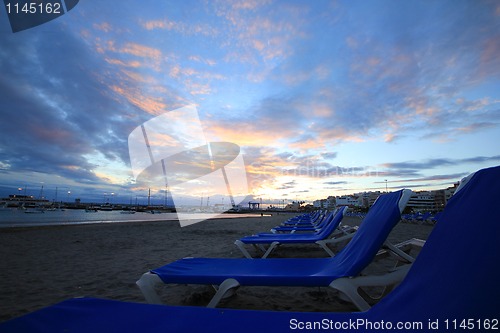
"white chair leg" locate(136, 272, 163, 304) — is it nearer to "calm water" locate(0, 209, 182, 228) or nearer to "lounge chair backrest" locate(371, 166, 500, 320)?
"lounge chair backrest" locate(371, 166, 500, 320)

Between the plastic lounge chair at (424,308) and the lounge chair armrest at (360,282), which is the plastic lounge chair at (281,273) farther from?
the plastic lounge chair at (424,308)

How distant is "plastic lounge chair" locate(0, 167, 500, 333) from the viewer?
2.91 ft

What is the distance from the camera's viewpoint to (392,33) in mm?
8297

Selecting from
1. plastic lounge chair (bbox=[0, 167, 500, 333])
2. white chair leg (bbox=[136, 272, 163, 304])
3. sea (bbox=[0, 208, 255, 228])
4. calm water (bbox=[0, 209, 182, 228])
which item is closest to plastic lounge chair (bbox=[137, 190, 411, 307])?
white chair leg (bbox=[136, 272, 163, 304])

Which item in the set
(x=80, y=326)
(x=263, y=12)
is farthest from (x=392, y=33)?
(x=80, y=326)

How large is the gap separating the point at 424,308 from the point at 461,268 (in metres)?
0.22

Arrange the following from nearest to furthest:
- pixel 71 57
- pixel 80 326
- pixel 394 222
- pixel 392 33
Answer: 1. pixel 80 326
2. pixel 394 222
3. pixel 392 33
4. pixel 71 57

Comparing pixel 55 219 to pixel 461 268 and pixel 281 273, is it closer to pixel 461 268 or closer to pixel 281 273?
pixel 281 273

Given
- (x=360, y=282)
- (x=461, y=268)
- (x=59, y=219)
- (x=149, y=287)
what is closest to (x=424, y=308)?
(x=461, y=268)

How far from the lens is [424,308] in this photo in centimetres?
101

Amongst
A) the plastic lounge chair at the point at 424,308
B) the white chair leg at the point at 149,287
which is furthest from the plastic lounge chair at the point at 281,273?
the plastic lounge chair at the point at 424,308

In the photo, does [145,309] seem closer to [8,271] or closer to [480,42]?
[8,271]

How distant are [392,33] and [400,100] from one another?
4.64 m

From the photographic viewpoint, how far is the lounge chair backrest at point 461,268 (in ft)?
2.84
